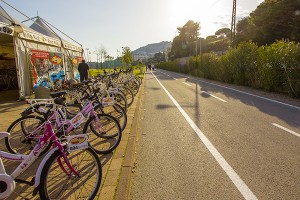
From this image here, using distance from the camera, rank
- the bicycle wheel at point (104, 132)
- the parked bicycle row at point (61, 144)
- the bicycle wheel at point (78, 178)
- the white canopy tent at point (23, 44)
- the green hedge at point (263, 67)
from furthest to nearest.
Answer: the green hedge at point (263, 67) → the white canopy tent at point (23, 44) → the bicycle wheel at point (104, 132) → the bicycle wheel at point (78, 178) → the parked bicycle row at point (61, 144)

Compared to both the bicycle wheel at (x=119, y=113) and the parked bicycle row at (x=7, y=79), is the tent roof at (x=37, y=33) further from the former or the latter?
the bicycle wheel at (x=119, y=113)

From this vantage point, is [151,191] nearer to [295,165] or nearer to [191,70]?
[295,165]

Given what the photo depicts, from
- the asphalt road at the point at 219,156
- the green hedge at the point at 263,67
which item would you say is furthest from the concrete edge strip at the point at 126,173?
the green hedge at the point at 263,67

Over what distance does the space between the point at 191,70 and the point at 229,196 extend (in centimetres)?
3296

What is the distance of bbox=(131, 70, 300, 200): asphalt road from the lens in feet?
11.6

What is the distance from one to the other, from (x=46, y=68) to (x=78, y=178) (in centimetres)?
1179

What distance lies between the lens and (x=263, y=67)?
563 inches

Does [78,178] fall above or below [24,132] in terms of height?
below

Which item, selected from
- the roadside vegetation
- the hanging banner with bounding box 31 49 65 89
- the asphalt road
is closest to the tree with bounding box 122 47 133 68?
the roadside vegetation

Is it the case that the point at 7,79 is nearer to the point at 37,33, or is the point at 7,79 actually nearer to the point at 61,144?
the point at 37,33

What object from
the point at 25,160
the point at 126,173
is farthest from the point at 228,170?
the point at 25,160

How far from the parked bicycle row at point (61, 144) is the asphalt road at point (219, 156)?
75 centimetres

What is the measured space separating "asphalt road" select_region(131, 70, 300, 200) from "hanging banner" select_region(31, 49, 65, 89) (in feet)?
23.5

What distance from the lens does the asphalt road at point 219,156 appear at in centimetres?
355
